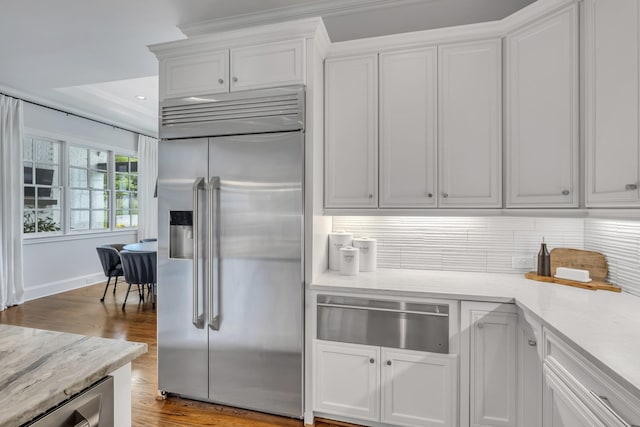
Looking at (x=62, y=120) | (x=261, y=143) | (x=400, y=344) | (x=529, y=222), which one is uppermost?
(x=62, y=120)

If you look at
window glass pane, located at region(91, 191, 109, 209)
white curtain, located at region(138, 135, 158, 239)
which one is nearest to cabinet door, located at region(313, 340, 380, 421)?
window glass pane, located at region(91, 191, 109, 209)

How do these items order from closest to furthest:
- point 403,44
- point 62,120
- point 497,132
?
point 497,132 → point 403,44 → point 62,120

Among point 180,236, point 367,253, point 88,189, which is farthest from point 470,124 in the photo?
point 88,189

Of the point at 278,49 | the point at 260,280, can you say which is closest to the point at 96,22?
the point at 278,49

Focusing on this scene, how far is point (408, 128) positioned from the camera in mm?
2258

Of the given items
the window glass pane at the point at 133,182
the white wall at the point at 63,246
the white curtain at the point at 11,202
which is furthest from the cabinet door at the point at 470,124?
the window glass pane at the point at 133,182

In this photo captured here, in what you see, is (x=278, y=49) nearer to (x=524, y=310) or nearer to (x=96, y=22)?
(x=96, y=22)

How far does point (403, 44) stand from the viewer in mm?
2258

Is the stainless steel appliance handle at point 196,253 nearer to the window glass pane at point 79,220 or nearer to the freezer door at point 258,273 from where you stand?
the freezer door at point 258,273

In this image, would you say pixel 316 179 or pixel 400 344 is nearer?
pixel 400 344

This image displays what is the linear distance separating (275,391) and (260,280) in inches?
28.4

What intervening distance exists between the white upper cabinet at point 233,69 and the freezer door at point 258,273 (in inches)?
14.7

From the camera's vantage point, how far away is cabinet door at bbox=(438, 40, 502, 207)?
2.12 meters

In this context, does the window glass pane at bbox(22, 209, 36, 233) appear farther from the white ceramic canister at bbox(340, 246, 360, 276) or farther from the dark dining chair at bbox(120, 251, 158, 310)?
the white ceramic canister at bbox(340, 246, 360, 276)
